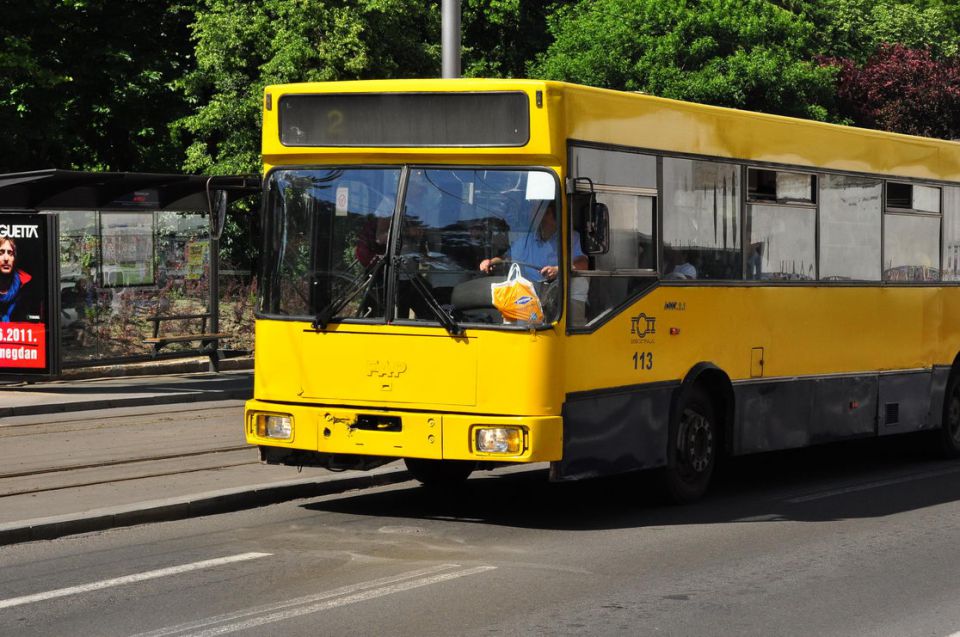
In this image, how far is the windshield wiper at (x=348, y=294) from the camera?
10242 millimetres

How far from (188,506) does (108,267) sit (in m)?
12.8

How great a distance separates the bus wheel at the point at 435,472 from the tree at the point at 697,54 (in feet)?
106

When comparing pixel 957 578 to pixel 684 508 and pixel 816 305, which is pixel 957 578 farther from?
pixel 816 305

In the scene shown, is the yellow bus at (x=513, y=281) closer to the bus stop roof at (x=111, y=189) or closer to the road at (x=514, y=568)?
the road at (x=514, y=568)

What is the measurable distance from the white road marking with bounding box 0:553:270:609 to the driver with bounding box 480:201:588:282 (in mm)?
2354

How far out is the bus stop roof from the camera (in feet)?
66.9

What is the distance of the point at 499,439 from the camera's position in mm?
9898

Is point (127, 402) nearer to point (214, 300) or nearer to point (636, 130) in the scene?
point (214, 300)

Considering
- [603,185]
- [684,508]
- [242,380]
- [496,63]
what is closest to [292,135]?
[603,185]

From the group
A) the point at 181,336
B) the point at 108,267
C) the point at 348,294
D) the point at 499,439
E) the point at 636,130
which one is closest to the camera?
the point at 499,439

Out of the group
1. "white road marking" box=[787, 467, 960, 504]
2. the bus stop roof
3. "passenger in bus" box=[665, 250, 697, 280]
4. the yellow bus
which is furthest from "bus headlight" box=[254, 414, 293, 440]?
the bus stop roof

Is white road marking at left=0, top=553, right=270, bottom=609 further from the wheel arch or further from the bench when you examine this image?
the bench

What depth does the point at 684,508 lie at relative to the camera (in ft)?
37.6

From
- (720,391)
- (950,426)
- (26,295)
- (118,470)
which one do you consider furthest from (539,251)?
(26,295)
